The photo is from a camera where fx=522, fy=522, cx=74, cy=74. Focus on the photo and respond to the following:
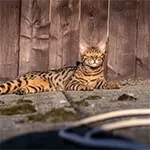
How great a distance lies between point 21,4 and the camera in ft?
22.5

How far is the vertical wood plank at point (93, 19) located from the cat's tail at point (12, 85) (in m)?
1.01

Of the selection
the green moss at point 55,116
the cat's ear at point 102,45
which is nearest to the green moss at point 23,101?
the green moss at point 55,116

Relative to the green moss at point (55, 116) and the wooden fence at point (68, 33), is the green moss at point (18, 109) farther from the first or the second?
the wooden fence at point (68, 33)

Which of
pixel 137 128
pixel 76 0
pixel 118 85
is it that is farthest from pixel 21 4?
pixel 137 128

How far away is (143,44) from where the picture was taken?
7.15 m

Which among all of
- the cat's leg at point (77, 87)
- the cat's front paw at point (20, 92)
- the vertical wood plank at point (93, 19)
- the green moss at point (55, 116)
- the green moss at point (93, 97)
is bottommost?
the green moss at point (55, 116)

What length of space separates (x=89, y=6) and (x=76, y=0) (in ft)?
0.63

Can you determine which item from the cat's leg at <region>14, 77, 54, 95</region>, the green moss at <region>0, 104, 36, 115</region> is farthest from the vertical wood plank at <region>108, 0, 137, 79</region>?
the green moss at <region>0, 104, 36, 115</region>

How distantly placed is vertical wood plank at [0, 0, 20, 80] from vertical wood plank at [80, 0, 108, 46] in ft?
2.90

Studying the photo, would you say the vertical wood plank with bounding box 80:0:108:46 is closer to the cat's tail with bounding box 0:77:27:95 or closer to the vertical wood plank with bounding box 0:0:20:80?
Answer: the vertical wood plank with bounding box 0:0:20:80

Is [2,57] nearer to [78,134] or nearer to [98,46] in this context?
[98,46]

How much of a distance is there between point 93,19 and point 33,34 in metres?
0.83

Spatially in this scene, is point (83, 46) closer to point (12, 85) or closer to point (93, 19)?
point (93, 19)

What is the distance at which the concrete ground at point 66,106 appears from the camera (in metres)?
4.24
